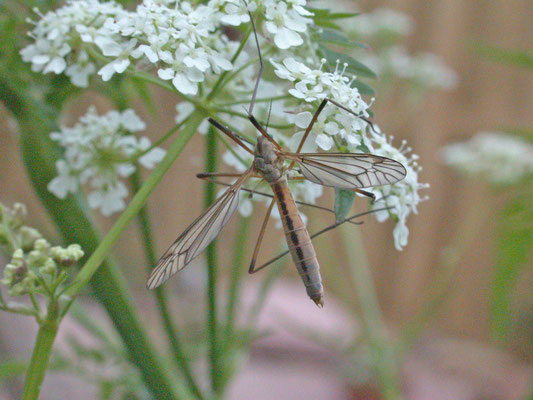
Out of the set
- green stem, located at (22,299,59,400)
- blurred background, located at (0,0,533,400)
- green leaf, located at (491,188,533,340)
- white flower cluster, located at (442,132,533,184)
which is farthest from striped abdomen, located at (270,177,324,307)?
blurred background, located at (0,0,533,400)

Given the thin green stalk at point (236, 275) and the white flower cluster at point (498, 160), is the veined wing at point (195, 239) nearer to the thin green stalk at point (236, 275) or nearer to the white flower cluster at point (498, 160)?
the thin green stalk at point (236, 275)

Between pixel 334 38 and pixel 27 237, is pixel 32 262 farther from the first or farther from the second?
pixel 334 38

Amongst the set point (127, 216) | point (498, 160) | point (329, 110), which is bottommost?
point (127, 216)

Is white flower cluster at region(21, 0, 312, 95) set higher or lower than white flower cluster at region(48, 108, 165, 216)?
higher

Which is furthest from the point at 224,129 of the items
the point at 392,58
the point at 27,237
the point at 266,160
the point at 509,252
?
the point at 392,58

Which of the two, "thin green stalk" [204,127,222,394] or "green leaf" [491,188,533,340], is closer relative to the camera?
"thin green stalk" [204,127,222,394]

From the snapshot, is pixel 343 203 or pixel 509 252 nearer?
pixel 343 203

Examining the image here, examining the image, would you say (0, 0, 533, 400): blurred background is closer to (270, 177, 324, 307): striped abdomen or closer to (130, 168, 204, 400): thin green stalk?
(130, 168, 204, 400): thin green stalk
